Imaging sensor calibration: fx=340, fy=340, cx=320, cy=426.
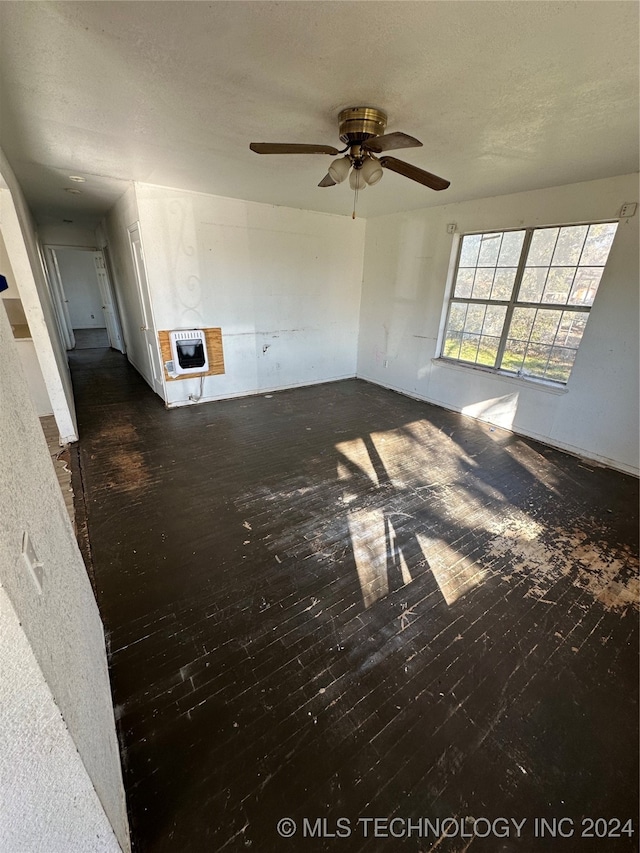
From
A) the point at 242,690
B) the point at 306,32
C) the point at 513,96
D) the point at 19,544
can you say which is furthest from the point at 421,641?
the point at 513,96

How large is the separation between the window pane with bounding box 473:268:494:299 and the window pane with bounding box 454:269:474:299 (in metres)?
0.08

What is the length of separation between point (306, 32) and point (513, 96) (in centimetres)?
119

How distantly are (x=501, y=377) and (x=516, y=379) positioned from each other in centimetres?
17

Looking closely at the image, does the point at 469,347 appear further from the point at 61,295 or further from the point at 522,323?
the point at 61,295

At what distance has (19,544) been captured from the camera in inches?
29.5

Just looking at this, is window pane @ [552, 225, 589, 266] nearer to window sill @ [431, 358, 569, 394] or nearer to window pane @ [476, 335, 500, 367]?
window pane @ [476, 335, 500, 367]

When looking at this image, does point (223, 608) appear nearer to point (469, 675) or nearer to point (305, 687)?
point (305, 687)

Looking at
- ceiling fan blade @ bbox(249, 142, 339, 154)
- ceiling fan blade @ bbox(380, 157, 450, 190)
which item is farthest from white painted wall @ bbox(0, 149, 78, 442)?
ceiling fan blade @ bbox(380, 157, 450, 190)

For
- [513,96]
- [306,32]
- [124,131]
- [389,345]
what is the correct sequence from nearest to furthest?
[306,32] < [513,96] < [124,131] < [389,345]

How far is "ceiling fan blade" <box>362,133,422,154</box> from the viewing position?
6.11ft

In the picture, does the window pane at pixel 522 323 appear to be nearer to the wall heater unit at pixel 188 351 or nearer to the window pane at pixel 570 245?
the window pane at pixel 570 245

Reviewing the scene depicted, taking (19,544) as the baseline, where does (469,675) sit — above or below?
below

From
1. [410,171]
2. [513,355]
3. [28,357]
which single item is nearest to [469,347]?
[513,355]

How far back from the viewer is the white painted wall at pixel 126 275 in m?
4.29
